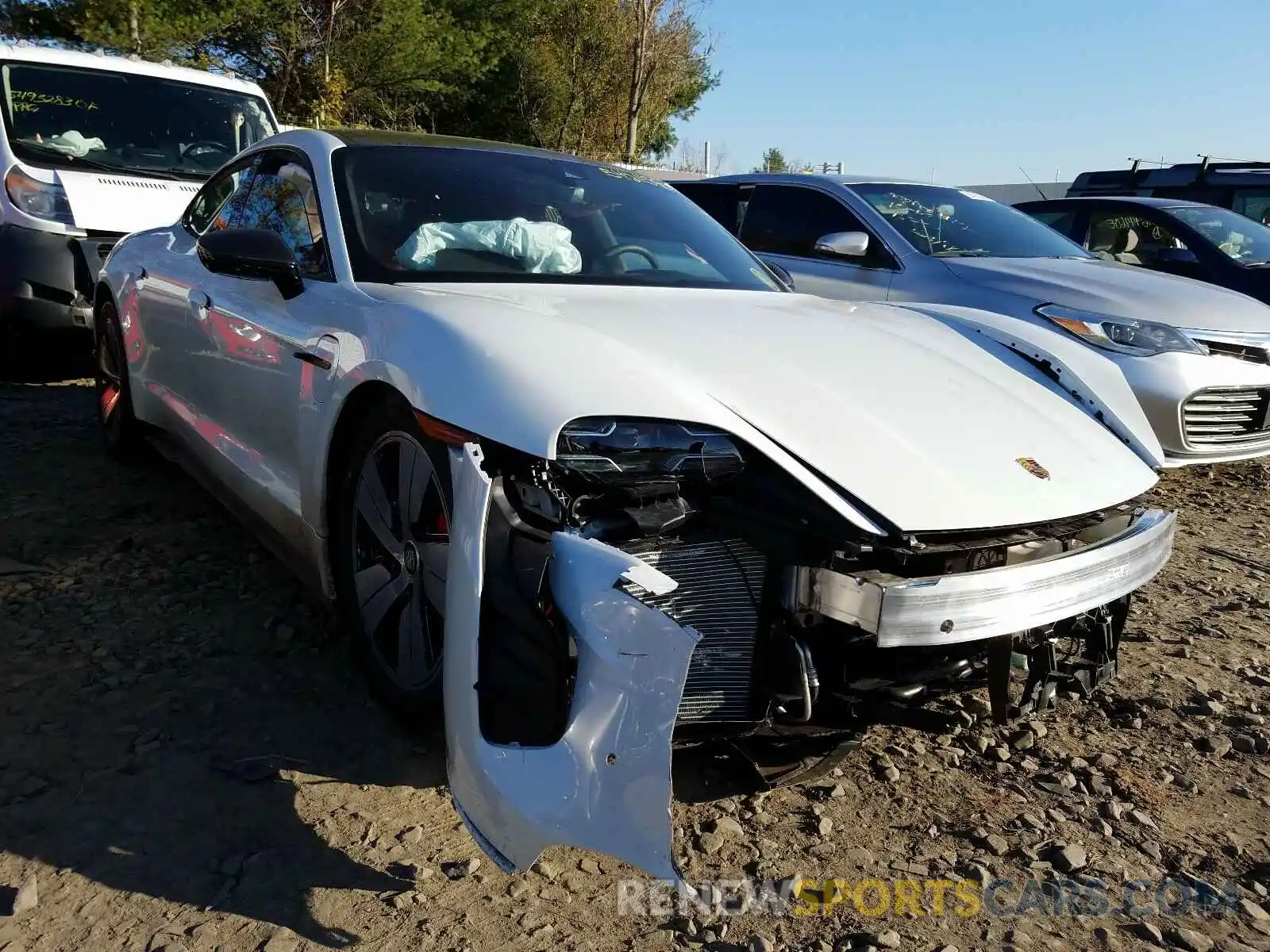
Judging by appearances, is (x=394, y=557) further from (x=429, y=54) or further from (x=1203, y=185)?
(x=429, y=54)

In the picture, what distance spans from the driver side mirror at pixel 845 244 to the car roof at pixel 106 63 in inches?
174

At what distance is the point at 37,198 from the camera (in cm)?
609

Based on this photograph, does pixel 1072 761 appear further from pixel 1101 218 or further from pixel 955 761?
pixel 1101 218

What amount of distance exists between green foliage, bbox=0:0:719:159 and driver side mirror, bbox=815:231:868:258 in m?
9.20

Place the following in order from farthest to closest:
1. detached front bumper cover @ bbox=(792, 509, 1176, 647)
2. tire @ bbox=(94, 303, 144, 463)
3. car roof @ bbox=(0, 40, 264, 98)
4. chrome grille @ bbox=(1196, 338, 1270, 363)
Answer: car roof @ bbox=(0, 40, 264, 98) < chrome grille @ bbox=(1196, 338, 1270, 363) < tire @ bbox=(94, 303, 144, 463) < detached front bumper cover @ bbox=(792, 509, 1176, 647)

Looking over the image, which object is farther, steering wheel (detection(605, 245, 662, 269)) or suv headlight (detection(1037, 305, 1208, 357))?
suv headlight (detection(1037, 305, 1208, 357))

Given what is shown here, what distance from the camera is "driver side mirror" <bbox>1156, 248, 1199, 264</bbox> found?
7.48 metres

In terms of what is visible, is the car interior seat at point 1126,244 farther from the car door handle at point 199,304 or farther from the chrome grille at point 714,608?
the chrome grille at point 714,608

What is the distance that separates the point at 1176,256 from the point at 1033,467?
6.27m

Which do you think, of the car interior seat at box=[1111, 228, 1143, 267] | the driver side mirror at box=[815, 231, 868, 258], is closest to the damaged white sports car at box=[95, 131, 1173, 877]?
the driver side mirror at box=[815, 231, 868, 258]

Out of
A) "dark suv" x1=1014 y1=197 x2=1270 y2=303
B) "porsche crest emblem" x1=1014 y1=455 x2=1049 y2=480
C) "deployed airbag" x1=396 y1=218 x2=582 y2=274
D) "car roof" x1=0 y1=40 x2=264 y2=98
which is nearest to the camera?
"porsche crest emblem" x1=1014 y1=455 x2=1049 y2=480

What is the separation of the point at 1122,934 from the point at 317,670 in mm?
2057

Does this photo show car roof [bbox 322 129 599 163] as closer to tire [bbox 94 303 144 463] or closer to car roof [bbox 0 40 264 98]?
tire [bbox 94 303 144 463]

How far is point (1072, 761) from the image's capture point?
2.60 metres
